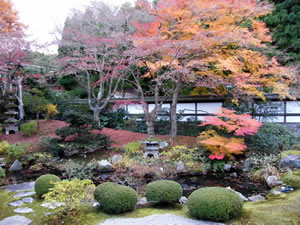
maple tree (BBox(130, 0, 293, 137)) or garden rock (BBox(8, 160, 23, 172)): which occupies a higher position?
maple tree (BBox(130, 0, 293, 137))

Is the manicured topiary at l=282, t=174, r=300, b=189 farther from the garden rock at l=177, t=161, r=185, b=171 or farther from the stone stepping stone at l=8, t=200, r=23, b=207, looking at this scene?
the stone stepping stone at l=8, t=200, r=23, b=207

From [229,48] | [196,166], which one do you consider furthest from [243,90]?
[196,166]

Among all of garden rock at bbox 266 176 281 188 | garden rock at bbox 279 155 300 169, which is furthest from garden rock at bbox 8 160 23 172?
garden rock at bbox 279 155 300 169

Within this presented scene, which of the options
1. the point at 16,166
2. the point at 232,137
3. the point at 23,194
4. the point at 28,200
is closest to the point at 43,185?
the point at 28,200

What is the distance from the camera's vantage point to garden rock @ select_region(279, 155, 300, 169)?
22.1ft

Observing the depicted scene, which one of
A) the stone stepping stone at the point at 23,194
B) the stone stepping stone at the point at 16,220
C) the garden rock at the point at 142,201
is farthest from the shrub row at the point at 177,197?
the stone stepping stone at the point at 23,194

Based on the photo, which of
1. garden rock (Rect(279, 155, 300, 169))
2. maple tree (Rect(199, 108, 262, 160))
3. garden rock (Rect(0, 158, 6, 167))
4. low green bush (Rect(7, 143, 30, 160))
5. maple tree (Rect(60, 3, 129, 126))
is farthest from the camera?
maple tree (Rect(60, 3, 129, 126))

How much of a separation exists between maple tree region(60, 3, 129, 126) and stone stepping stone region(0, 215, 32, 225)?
6.74m

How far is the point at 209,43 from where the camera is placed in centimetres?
891

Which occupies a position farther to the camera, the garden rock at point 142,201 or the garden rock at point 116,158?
the garden rock at point 116,158

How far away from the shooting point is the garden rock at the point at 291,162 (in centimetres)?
673

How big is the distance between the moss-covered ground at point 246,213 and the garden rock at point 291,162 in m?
1.98

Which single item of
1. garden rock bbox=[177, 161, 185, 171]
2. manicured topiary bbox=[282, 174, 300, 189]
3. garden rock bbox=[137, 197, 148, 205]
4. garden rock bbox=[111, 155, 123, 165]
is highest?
manicured topiary bbox=[282, 174, 300, 189]

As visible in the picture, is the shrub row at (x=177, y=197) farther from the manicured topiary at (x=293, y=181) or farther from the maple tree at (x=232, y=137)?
the maple tree at (x=232, y=137)
